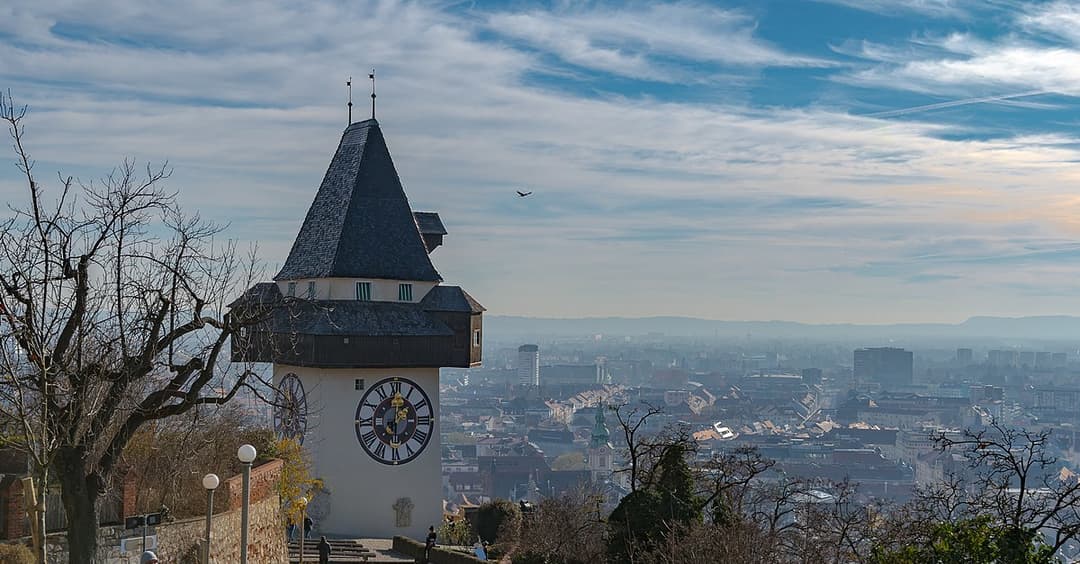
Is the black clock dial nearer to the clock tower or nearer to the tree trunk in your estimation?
the clock tower

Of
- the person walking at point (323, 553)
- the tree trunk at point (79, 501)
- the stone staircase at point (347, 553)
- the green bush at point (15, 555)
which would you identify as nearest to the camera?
the tree trunk at point (79, 501)

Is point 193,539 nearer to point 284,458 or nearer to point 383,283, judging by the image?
point 284,458

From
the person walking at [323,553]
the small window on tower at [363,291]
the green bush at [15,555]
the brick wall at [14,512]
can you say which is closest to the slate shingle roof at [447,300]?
the small window on tower at [363,291]

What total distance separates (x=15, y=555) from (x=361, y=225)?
683 inches

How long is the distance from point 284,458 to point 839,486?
10.5m

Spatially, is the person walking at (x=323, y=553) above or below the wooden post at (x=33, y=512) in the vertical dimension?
below

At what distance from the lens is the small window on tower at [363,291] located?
3030 cm

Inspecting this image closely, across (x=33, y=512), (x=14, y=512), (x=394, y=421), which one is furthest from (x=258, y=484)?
(x=394, y=421)

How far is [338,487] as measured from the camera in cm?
2973

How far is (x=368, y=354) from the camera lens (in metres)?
29.5

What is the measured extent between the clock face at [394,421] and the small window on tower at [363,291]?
205 cm

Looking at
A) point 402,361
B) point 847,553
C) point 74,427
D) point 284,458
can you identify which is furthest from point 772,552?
point 402,361

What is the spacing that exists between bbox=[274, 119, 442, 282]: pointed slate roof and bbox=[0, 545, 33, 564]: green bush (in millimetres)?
15850

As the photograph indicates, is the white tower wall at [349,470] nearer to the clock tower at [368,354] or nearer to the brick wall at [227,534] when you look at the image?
the clock tower at [368,354]
